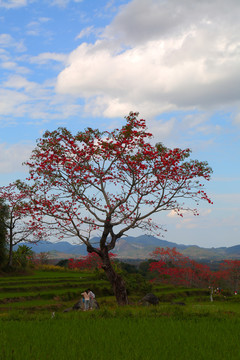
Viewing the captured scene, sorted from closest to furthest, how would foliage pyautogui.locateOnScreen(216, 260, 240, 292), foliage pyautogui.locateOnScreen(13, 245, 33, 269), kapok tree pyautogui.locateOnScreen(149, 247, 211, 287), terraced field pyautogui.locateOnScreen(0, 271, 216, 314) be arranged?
terraced field pyautogui.locateOnScreen(0, 271, 216, 314) < foliage pyautogui.locateOnScreen(13, 245, 33, 269) < kapok tree pyautogui.locateOnScreen(149, 247, 211, 287) < foliage pyautogui.locateOnScreen(216, 260, 240, 292)

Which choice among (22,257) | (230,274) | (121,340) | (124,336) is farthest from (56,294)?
(230,274)

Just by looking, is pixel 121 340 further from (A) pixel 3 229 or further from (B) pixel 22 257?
(B) pixel 22 257

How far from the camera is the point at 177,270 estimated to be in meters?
47.4

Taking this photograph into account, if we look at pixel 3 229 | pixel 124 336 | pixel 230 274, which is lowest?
pixel 230 274

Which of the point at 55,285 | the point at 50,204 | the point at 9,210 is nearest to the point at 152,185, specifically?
the point at 50,204

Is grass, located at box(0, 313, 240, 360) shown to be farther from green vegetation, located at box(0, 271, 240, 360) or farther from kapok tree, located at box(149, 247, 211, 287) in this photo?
kapok tree, located at box(149, 247, 211, 287)

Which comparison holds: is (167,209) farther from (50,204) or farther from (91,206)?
(50,204)

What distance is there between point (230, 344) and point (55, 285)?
23.6 m

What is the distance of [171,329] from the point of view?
1048 centimetres

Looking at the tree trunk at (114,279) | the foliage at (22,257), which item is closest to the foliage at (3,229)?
the foliage at (22,257)

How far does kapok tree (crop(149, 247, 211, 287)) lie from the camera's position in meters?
47.5

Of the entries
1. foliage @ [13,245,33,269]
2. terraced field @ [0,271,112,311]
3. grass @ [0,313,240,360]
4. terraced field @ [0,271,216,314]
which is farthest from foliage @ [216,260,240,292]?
grass @ [0,313,240,360]

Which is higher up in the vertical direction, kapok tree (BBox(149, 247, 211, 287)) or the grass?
the grass

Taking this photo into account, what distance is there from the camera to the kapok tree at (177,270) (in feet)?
156
